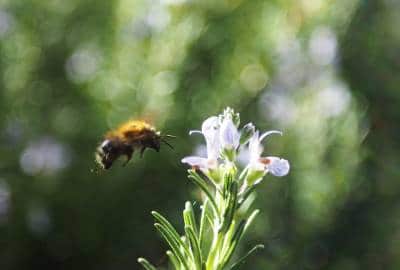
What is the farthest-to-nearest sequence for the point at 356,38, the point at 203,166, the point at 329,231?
the point at 356,38
the point at 329,231
the point at 203,166

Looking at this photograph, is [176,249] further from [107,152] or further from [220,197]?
[107,152]

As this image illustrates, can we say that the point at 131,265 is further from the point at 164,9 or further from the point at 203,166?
the point at 203,166

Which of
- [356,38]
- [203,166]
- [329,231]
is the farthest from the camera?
[356,38]

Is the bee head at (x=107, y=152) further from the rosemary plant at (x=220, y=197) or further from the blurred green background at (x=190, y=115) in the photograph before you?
the blurred green background at (x=190, y=115)

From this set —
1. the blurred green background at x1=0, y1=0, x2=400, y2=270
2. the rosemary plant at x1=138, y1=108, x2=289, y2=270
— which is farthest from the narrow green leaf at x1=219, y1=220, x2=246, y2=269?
the blurred green background at x1=0, y1=0, x2=400, y2=270

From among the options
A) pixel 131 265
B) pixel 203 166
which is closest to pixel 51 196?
pixel 131 265

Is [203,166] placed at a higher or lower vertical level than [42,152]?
lower

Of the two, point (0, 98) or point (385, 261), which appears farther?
point (0, 98)
